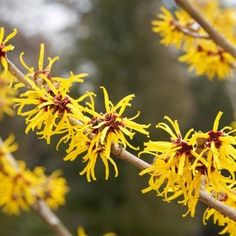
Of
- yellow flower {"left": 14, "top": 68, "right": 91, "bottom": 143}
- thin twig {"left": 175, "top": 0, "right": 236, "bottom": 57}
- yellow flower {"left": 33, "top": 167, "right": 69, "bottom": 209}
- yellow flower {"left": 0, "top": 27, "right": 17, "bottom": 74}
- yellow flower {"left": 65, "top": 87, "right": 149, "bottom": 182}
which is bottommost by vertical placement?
yellow flower {"left": 65, "top": 87, "right": 149, "bottom": 182}

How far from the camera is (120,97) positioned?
1138cm

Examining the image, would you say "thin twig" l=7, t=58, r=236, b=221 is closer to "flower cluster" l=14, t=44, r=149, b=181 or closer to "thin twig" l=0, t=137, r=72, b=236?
"flower cluster" l=14, t=44, r=149, b=181

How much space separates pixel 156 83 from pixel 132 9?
→ 198cm

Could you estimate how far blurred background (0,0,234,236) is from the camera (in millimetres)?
10742

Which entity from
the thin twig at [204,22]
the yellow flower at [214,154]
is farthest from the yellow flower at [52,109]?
the thin twig at [204,22]

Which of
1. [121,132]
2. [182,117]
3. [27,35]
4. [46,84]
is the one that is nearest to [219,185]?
[121,132]

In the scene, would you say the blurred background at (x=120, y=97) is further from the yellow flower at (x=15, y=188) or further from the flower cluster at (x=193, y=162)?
the flower cluster at (x=193, y=162)

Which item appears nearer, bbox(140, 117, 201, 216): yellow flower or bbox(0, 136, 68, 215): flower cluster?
bbox(140, 117, 201, 216): yellow flower

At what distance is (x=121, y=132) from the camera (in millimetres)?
1118

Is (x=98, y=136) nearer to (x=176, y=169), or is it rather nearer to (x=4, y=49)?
(x=176, y=169)

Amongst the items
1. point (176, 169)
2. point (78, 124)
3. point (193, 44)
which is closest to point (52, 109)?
point (78, 124)

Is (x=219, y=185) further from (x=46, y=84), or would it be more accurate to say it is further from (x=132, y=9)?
(x=132, y=9)

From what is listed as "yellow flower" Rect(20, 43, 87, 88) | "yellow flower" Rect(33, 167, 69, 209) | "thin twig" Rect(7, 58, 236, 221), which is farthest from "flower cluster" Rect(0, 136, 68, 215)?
"thin twig" Rect(7, 58, 236, 221)

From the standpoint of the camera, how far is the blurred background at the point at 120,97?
35.2 ft
